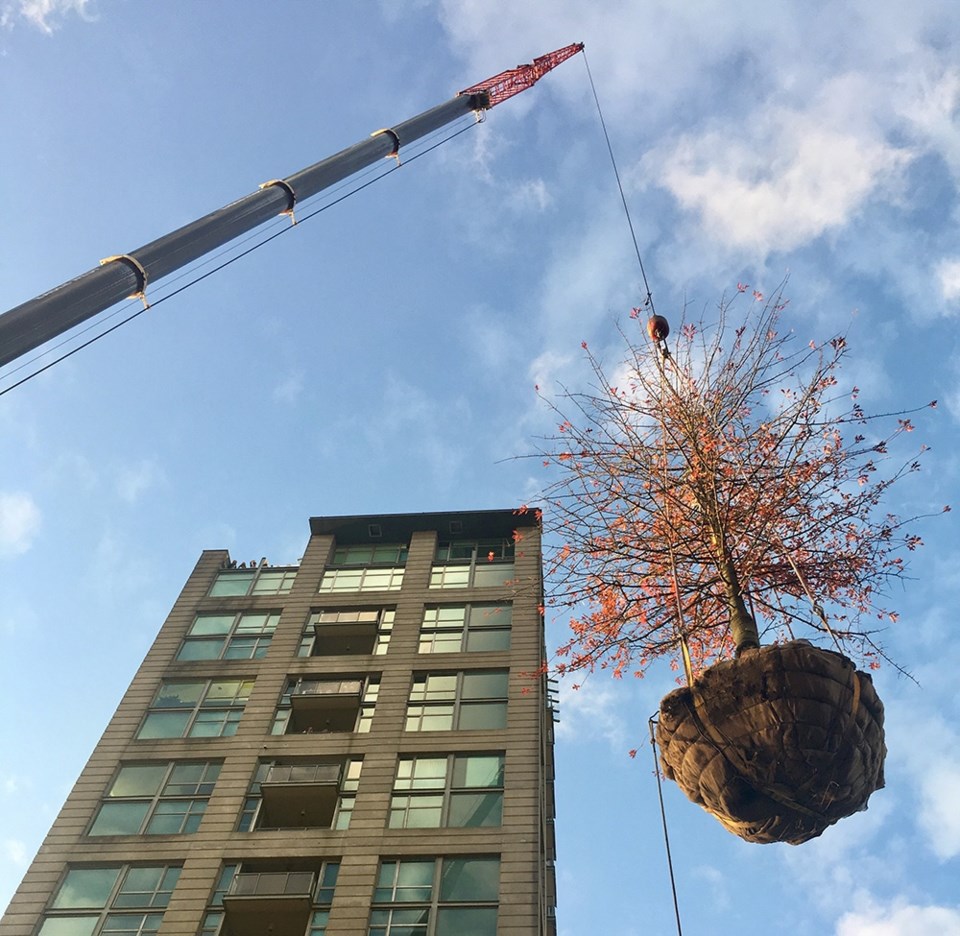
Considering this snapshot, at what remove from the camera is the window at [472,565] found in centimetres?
3544

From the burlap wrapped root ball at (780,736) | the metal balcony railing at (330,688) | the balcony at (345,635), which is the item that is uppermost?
the balcony at (345,635)

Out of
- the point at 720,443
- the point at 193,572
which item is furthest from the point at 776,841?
the point at 193,572

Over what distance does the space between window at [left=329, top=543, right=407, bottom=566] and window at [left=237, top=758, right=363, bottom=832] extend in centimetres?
1149

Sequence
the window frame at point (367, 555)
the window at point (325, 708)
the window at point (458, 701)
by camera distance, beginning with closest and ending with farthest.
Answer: the window at point (458, 701) < the window at point (325, 708) < the window frame at point (367, 555)

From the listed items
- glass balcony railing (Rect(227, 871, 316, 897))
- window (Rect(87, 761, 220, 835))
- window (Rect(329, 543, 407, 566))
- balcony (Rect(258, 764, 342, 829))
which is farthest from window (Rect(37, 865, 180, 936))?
window (Rect(329, 543, 407, 566))

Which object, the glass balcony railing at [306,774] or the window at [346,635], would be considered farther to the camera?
the window at [346,635]

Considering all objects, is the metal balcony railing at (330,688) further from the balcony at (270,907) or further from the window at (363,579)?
the balcony at (270,907)

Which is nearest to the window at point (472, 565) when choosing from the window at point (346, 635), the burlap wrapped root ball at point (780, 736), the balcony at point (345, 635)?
the window at point (346, 635)

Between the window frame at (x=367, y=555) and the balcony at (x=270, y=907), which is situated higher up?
the window frame at (x=367, y=555)

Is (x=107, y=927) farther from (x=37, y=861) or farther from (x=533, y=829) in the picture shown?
(x=533, y=829)

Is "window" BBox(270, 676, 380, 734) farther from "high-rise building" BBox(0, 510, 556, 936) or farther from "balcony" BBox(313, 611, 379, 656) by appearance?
"balcony" BBox(313, 611, 379, 656)

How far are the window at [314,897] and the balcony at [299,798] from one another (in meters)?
1.93

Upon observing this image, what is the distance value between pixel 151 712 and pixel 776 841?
28.8 metres

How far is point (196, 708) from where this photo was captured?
3092 centimetres
